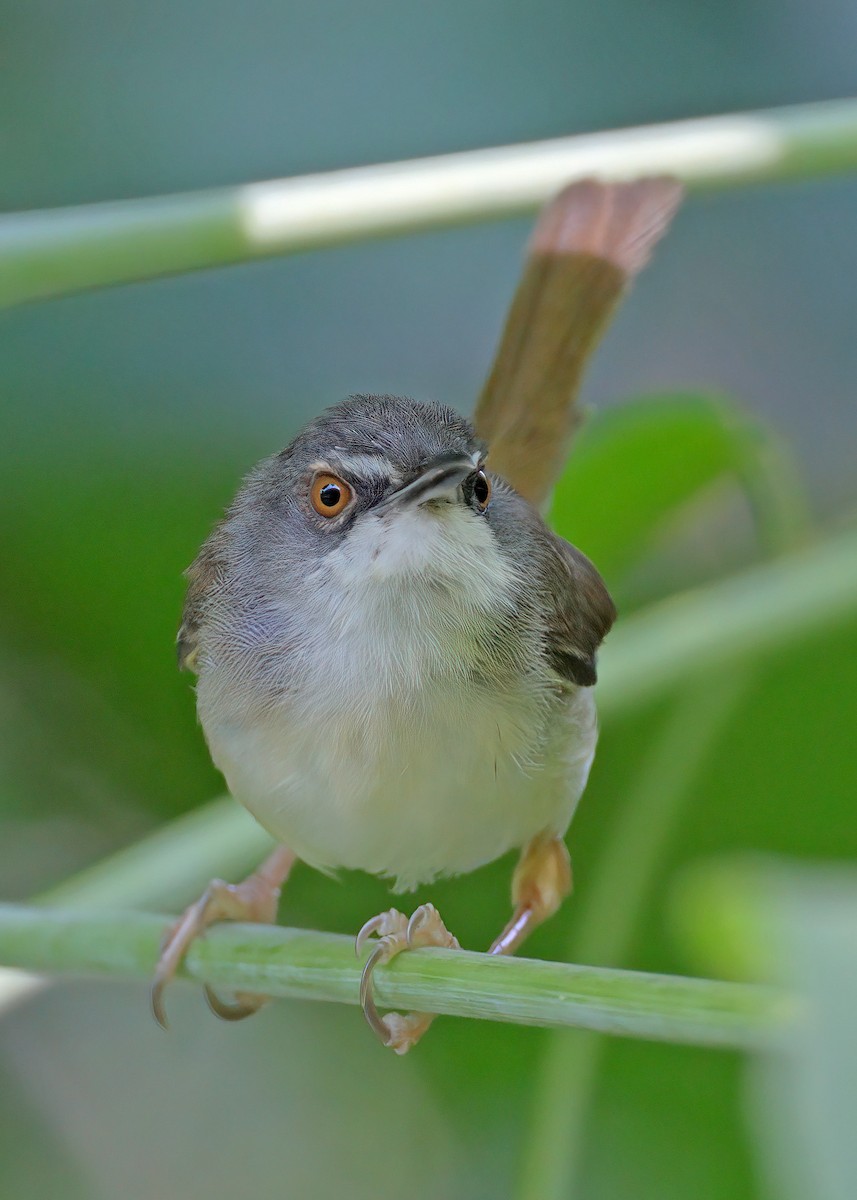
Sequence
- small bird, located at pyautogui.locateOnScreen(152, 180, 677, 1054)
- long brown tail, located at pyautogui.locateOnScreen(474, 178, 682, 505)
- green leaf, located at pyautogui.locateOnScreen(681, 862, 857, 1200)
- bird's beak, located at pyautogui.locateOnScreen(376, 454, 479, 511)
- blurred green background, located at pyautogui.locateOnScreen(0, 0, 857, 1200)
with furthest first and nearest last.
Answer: blurred green background, located at pyautogui.locateOnScreen(0, 0, 857, 1200) → long brown tail, located at pyautogui.locateOnScreen(474, 178, 682, 505) → small bird, located at pyautogui.locateOnScreen(152, 180, 677, 1054) → bird's beak, located at pyautogui.locateOnScreen(376, 454, 479, 511) → green leaf, located at pyautogui.locateOnScreen(681, 862, 857, 1200)

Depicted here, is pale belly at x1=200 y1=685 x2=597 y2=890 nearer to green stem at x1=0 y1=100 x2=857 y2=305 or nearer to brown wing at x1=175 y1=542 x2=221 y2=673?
brown wing at x1=175 y1=542 x2=221 y2=673

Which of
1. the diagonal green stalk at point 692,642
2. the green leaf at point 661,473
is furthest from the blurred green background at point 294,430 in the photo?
the diagonal green stalk at point 692,642

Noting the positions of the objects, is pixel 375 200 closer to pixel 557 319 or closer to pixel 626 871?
pixel 557 319

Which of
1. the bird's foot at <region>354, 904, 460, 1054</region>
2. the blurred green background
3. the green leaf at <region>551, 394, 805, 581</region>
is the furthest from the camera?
the blurred green background

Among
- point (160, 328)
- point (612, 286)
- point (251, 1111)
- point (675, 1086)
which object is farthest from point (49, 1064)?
point (612, 286)

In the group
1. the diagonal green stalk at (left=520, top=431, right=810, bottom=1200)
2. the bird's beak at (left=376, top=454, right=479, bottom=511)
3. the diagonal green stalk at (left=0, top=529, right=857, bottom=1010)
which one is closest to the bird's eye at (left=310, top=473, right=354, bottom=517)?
the bird's beak at (left=376, top=454, right=479, bottom=511)

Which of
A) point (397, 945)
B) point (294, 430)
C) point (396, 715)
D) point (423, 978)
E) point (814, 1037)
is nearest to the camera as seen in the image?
point (814, 1037)

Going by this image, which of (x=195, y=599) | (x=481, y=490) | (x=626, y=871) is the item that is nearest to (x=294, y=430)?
(x=195, y=599)
